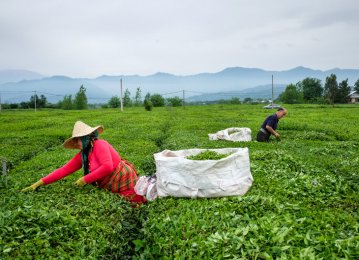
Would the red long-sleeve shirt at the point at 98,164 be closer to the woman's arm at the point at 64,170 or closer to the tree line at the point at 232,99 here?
the woman's arm at the point at 64,170

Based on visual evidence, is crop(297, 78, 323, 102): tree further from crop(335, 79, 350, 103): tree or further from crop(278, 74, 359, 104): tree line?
crop(335, 79, 350, 103): tree

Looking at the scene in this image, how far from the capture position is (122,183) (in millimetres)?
6664

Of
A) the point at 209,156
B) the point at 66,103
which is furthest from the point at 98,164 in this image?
the point at 66,103

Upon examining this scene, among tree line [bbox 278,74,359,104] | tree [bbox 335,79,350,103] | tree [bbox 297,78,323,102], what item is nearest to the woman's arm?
tree line [bbox 278,74,359,104]

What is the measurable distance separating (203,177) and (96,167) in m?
2.01

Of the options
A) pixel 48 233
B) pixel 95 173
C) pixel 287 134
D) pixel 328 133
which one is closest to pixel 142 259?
pixel 48 233

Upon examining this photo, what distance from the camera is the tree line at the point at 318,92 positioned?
8494 centimetres

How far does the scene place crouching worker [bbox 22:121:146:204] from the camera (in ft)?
20.5

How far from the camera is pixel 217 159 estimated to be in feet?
21.0

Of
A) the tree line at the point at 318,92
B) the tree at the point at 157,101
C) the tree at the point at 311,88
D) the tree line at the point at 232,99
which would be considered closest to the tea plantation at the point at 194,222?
the tree line at the point at 232,99

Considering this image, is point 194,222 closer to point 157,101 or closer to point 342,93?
point 157,101

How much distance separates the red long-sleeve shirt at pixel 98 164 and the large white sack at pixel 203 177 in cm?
93

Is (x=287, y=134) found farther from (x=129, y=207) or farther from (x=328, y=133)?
(x=129, y=207)

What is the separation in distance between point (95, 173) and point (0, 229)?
2060 mm
